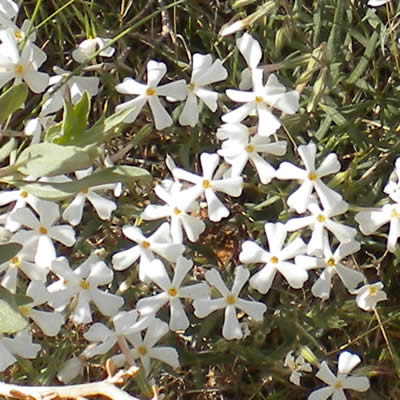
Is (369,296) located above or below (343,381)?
above

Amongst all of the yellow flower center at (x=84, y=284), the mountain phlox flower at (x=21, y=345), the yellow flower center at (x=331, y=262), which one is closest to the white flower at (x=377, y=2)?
the yellow flower center at (x=331, y=262)

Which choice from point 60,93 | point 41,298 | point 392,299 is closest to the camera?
point 41,298

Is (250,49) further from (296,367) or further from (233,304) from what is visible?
(296,367)

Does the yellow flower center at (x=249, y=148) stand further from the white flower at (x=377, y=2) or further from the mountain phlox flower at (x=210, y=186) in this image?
the white flower at (x=377, y=2)

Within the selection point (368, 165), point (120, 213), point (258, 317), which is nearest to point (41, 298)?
point (120, 213)

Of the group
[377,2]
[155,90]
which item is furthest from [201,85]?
[377,2]

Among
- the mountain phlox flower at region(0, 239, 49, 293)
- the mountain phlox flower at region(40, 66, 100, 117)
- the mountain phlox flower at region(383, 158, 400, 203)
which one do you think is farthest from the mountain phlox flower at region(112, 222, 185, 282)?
the mountain phlox flower at region(383, 158, 400, 203)

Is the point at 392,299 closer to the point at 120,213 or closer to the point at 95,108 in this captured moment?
the point at 120,213
